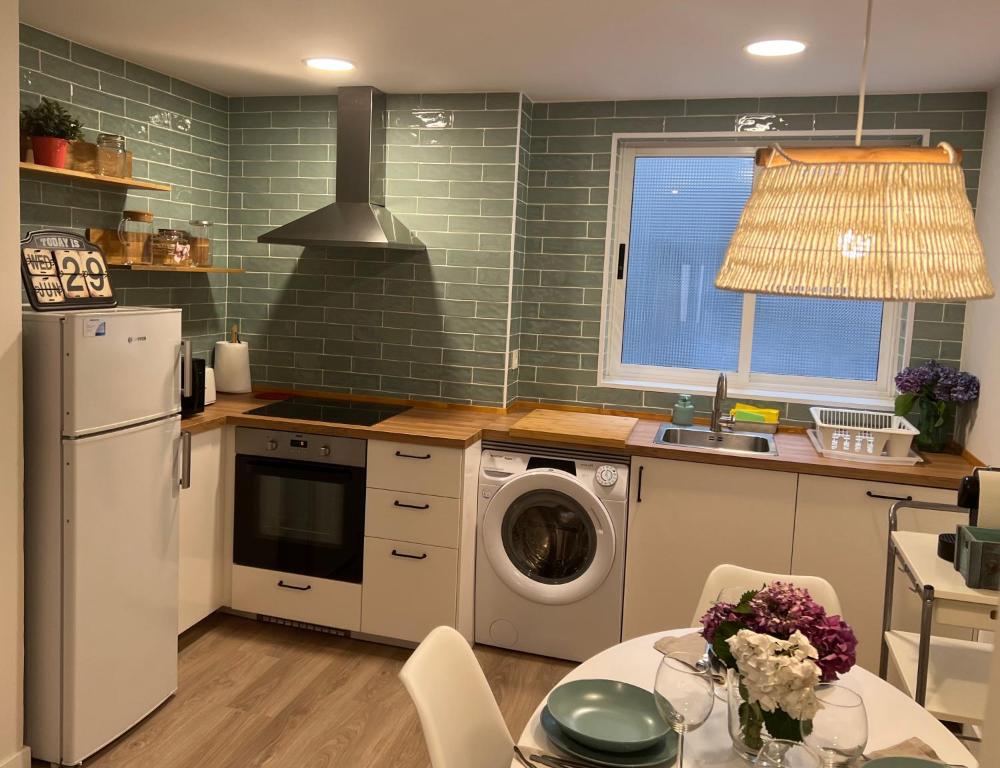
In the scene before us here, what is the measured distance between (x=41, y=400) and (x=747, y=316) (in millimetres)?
2939

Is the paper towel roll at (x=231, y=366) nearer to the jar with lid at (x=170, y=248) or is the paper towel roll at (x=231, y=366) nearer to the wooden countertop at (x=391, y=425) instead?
the wooden countertop at (x=391, y=425)

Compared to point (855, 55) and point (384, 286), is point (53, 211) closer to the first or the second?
point (384, 286)

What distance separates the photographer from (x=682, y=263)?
4.16m

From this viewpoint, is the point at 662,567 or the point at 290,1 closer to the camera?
the point at 290,1

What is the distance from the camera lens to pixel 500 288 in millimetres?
4031

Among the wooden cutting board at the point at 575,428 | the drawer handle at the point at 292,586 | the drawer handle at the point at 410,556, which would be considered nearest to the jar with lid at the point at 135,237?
the drawer handle at the point at 292,586

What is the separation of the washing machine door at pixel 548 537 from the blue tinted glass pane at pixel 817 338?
1185 millimetres

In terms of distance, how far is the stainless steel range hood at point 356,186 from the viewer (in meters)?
3.81

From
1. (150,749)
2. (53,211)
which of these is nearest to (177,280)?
(53,211)

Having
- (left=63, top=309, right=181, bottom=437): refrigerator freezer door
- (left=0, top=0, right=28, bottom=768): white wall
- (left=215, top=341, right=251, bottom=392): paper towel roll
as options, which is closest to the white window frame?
(left=215, top=341, right=251, bottom=392): paper towel roll

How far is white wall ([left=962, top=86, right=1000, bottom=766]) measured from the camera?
3.26 m

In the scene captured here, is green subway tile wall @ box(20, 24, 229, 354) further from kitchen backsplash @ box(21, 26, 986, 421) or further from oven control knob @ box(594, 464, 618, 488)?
oven control knob @ box(594, 464, 618, 488)

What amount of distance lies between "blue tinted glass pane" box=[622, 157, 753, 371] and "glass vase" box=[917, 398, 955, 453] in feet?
2.83

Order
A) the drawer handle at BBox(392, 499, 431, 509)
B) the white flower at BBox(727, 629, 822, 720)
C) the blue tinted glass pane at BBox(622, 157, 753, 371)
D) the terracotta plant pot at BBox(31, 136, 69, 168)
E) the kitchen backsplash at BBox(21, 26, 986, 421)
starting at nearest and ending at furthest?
the white flower at BBox(727, 629, 822, 720) → the terracotta plant pot at BBox(31, 136, 69, 168) → the drawer handle at BBox(392, 499, 431, 509) → the kitchen backsplash at BBox(21, 26, 986, 421) → the blue tinted glass pane at BBox(622, 157, 753, 371)
